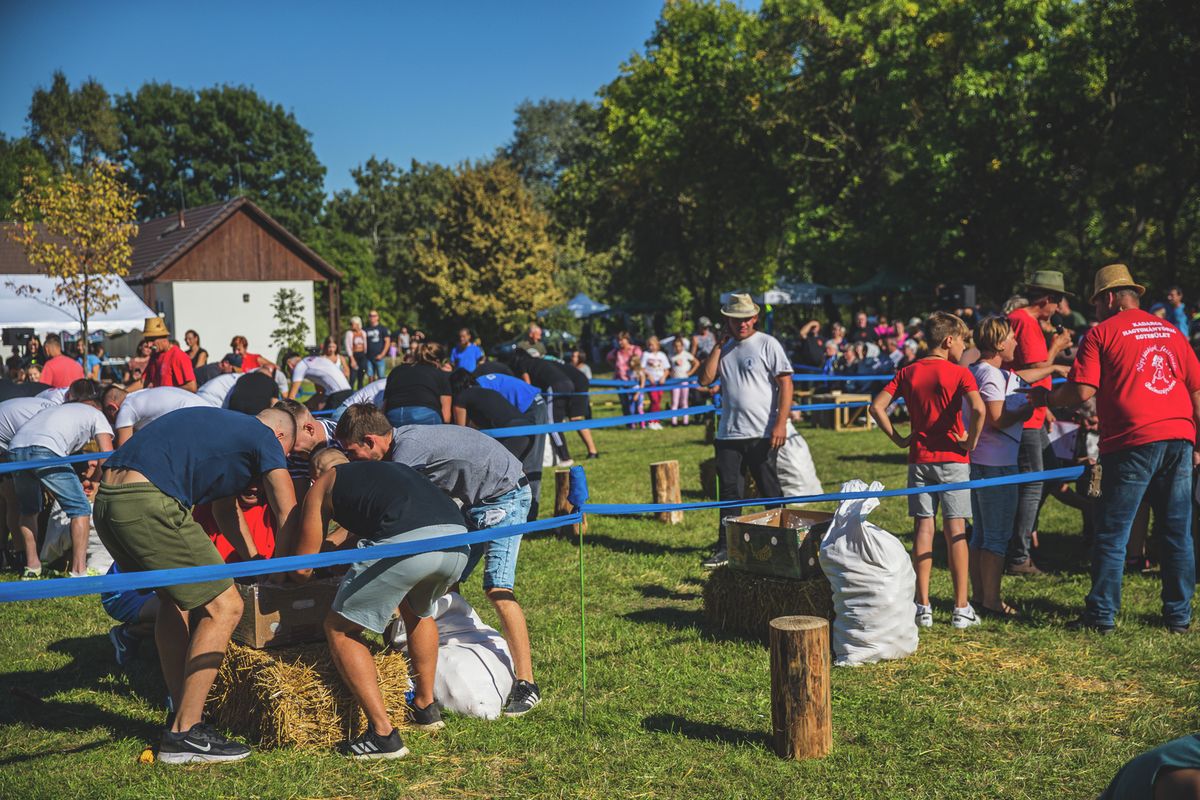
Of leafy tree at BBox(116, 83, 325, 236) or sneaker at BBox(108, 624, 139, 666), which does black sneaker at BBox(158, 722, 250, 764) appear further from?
leafy tree at BBox(116, 83, 325, 236)

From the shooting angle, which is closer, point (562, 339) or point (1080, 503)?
point (1080, 503)

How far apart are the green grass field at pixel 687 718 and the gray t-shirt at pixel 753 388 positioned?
52.9 inches

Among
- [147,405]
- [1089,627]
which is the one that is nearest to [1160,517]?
[1089,627]

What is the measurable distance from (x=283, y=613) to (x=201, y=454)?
2.95 ft

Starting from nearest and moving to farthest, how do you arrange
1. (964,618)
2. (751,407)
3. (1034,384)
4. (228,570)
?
1. (228,570)
2. (964,618)
3. (1034,384)
4. (751,407)

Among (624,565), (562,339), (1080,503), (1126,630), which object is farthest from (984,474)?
(562,339)

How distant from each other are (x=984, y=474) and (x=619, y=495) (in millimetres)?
5500

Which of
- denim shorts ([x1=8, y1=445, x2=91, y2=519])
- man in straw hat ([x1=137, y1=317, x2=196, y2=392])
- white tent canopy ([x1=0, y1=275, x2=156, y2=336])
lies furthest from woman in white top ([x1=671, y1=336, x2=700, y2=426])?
white tent canopy ([x1=0, y1=275, x2=156, y2=336])

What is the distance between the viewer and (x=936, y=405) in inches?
249

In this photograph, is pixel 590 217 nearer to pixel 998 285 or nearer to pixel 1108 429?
pixel 998 285

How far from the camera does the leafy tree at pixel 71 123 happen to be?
62750mm

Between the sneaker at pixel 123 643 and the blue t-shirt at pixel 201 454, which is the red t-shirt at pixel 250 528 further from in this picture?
the sneaker at pixel 123 643

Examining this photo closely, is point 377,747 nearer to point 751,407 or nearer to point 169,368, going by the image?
point 751,407

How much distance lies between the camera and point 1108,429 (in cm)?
619
